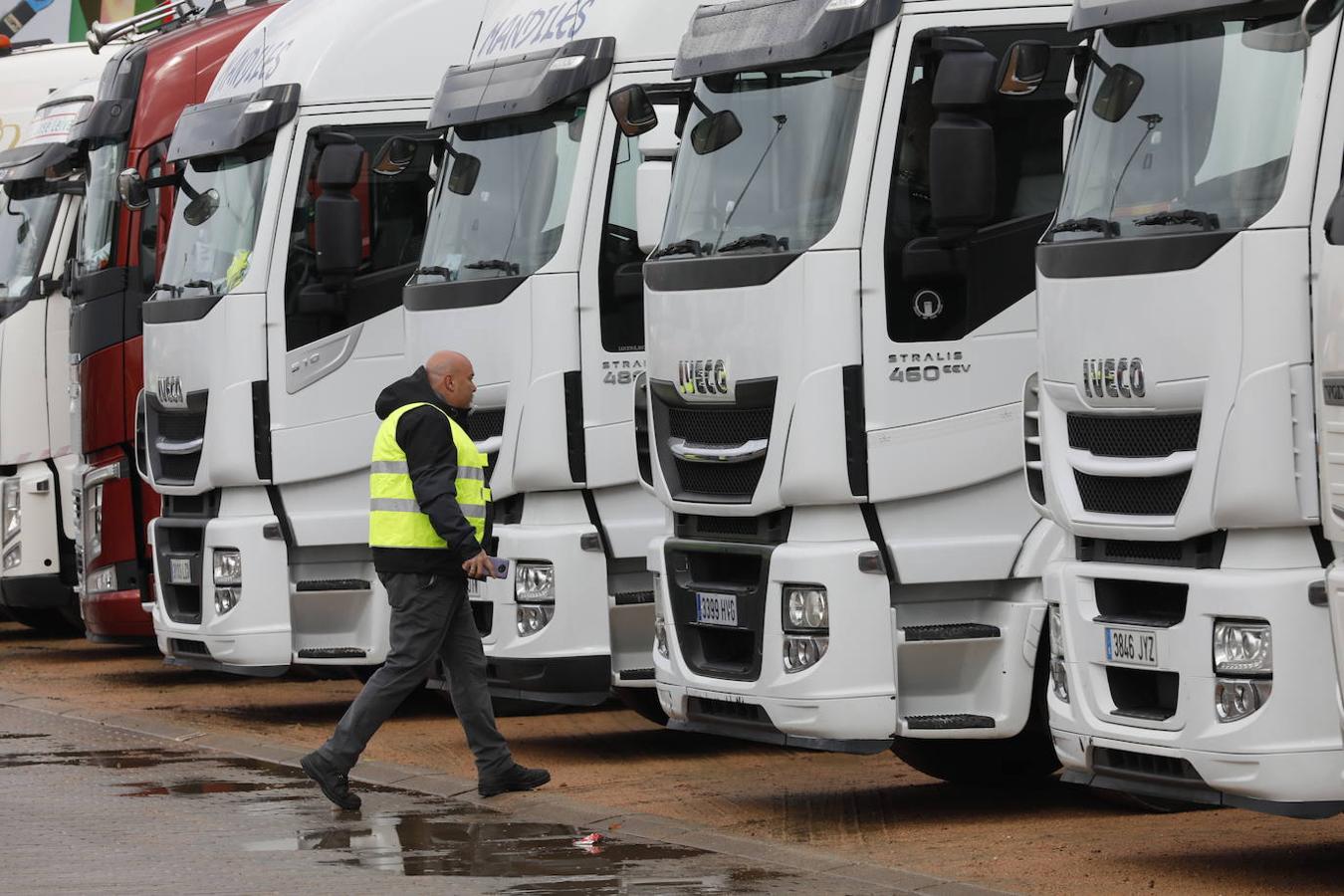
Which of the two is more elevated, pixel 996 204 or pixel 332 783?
pixel 996 204

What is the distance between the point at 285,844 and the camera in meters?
10.1

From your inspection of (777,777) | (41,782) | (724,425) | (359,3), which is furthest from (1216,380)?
(359,3)

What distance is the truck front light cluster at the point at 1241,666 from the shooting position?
8164mm

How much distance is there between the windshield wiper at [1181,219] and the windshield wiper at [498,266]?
423 centimetres

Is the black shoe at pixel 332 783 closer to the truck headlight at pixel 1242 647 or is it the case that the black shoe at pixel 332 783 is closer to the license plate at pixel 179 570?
the license plate at pixel 179 570

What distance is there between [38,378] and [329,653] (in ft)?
17.0

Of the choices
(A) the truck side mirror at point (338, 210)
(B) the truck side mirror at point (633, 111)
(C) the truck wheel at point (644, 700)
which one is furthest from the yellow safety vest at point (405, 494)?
(A) the truck side mirror at point (338, 210)

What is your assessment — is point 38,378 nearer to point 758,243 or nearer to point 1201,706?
point 758,243

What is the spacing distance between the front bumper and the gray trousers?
301cm

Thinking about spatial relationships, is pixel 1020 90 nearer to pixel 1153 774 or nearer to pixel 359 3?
pixel 1153 774

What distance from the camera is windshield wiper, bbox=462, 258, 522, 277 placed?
1227 cm

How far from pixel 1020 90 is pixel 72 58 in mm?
12825

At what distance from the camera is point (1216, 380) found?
324 inches

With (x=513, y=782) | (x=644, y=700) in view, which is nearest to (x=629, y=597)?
(x=644, y=700)
